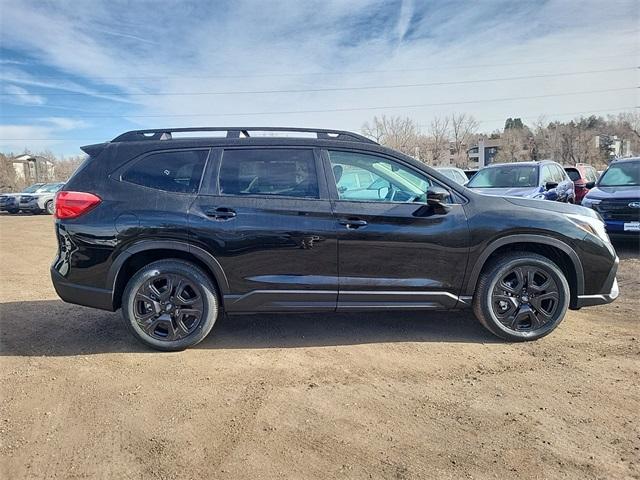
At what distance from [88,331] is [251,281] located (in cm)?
191

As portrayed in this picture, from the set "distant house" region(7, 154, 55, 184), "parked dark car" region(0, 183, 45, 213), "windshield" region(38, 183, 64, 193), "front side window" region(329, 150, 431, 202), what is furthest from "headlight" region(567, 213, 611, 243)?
"distant house" region(7, 154, 55, 184)

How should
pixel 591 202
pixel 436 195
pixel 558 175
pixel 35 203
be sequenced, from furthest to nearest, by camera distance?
pixel 35 203 < pixel 558 175 < pixel 591 202 < pixel 436 195

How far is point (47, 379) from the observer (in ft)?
10.9

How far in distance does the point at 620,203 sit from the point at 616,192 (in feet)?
1.49

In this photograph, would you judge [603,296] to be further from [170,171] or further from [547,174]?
[547,174]

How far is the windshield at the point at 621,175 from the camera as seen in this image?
28.7 ft

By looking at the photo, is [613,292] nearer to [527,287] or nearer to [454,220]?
[527,287]

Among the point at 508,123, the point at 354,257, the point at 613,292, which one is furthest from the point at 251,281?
the point at 508,123

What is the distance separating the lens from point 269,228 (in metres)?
3.69

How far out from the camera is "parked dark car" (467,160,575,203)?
900 cm

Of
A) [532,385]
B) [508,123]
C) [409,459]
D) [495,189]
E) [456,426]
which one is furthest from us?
[508,123]

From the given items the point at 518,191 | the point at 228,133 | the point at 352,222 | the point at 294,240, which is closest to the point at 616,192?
the point at 518,191

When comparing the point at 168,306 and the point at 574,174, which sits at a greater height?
the point at 574,174

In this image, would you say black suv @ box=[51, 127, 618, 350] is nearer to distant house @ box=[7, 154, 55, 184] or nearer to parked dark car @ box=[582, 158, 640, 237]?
parked dark car @ box=[582, 158, 640, 237]
